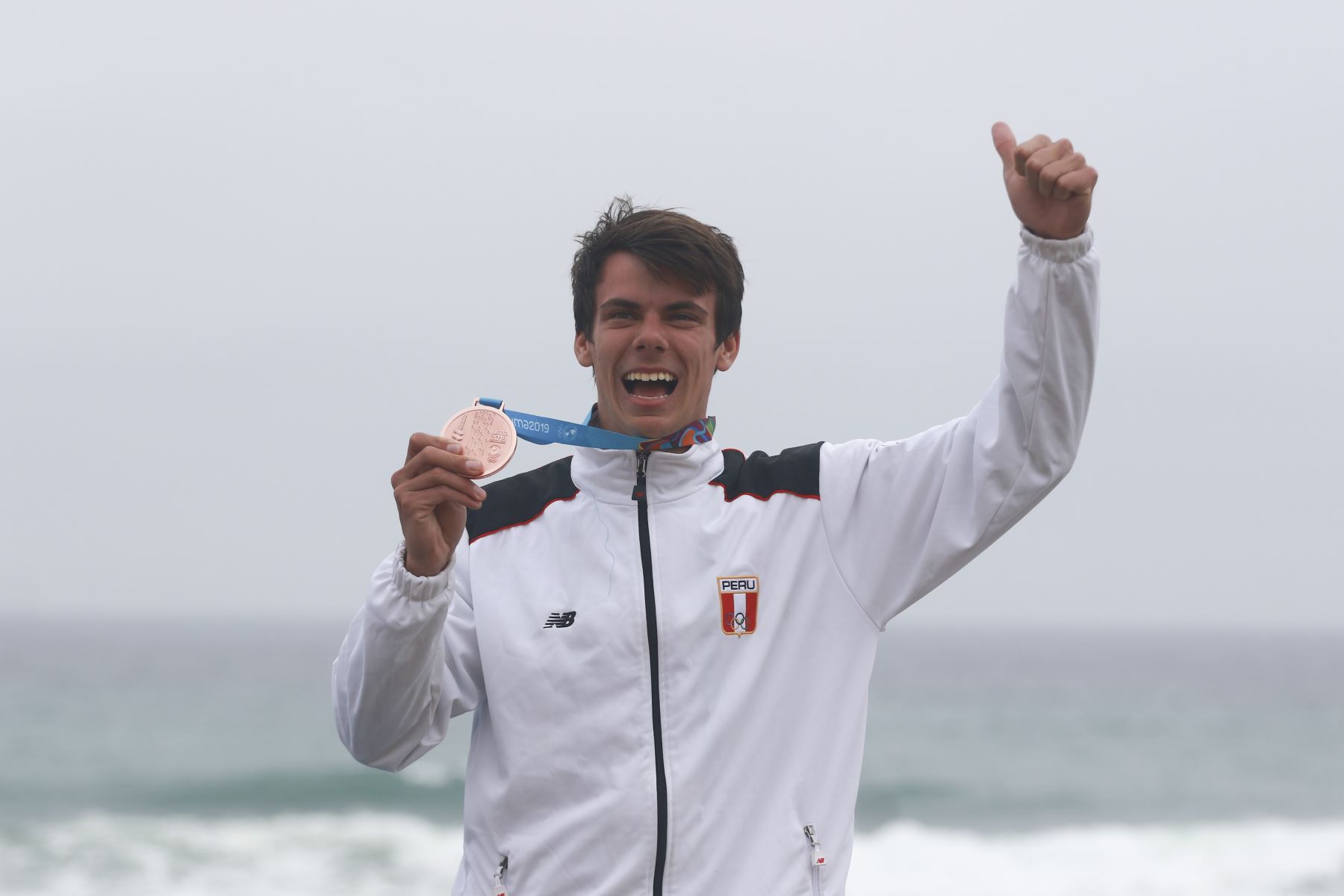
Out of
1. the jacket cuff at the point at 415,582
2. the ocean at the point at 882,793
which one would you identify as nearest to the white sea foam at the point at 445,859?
the ocean at the point at 882,793

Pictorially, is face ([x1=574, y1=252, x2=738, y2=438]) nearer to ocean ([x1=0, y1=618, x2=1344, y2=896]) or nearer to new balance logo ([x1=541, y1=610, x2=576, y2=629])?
new balance logo ([x1=541, y1=610, x2=576, y2=629])

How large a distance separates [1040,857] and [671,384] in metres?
15.9

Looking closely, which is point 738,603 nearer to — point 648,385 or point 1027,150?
point 648,385

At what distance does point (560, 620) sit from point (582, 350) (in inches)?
30.4

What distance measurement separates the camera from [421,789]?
19484 mm

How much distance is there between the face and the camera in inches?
114

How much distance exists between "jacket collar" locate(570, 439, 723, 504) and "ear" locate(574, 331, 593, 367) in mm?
291

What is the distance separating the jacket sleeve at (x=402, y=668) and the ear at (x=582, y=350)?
25.7 inches

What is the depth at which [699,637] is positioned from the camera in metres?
2.74

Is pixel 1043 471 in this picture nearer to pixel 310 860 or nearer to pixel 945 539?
pixel 945 539

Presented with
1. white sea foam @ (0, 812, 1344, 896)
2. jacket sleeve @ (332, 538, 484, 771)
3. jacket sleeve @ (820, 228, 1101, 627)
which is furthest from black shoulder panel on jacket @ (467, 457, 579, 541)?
white sea foam @ (0, 812, 1344, 896)

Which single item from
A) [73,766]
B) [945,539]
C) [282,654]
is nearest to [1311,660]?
[282,654]

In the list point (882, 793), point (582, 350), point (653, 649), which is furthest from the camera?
point (882, 793)

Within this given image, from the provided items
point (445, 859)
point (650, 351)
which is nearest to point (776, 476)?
point (650, 351)
